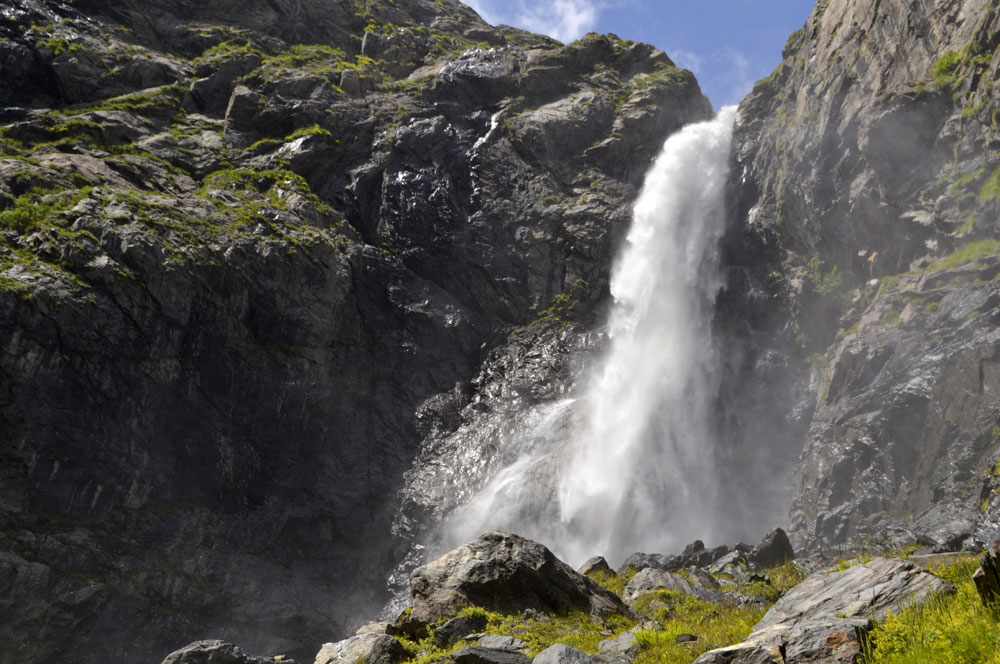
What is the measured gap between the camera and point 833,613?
701 cm

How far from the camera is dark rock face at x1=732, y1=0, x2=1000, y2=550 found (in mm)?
20844

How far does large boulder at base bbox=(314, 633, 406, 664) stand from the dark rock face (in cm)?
1054

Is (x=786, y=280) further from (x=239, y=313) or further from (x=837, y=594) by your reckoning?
(x=837, y=594)

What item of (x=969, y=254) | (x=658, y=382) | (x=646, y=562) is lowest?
(x=646, y=562)

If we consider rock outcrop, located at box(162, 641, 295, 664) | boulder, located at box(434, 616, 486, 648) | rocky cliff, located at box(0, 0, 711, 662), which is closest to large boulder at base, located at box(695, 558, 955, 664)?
boulder, located at box(434, 616, 486, 648)

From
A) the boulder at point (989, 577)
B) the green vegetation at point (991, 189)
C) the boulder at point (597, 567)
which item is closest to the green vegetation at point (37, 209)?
the boulder at point (597, 567)

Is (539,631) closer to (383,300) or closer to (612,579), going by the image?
(612,579)

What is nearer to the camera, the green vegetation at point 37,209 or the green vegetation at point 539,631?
the green vegetation at point 539,631

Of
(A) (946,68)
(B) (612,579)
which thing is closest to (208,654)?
(B) (612,579)

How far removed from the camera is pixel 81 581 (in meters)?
22.0

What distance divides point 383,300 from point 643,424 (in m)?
12.8

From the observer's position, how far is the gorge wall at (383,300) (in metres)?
22.7

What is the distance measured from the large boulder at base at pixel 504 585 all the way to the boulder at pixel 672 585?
193 cm

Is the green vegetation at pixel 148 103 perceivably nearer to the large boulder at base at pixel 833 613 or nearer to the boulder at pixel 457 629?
the boulder at pixel 457 629
